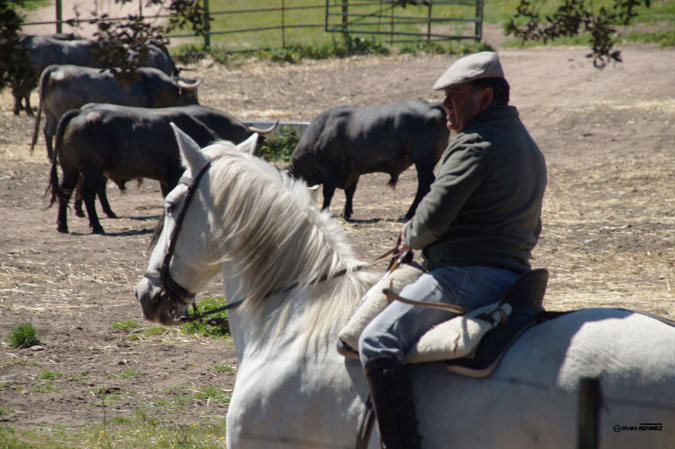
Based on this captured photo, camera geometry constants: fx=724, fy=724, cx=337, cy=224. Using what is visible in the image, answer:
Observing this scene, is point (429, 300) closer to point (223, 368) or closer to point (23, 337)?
point (223, 368)

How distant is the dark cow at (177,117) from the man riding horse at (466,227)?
A: 8860mm

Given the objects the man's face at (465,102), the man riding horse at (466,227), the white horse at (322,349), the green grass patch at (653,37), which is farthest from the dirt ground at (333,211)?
the man's face at (465,102)

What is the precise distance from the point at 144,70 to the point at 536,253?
1044 centimetres

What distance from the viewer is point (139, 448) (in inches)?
164

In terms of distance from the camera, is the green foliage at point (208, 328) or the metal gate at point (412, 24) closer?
the green foliage at point (208, 328)

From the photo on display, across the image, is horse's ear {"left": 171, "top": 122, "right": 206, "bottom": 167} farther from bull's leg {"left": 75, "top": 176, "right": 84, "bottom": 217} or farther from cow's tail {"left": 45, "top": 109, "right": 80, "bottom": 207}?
bull's leg {"left": 75, "top": 176, "right": 84, "bottom": 217}

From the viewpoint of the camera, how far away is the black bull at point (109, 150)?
34.2 ft

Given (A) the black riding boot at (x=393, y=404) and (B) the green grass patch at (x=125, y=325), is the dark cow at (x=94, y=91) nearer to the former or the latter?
(B) the green grass patch at (x=125, y=325)

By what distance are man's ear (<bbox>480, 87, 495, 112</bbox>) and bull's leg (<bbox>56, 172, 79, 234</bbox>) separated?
855 centimetres

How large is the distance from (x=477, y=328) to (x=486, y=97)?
0.88m

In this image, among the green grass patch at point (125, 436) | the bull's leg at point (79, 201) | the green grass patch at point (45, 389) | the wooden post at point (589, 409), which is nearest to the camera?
the wooden post at point (589, 409)

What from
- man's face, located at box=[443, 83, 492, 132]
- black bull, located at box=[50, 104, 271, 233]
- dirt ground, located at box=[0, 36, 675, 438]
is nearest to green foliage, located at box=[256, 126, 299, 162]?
dirt ground, located at box=[0, 36, 675, 438]

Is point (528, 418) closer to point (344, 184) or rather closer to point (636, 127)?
point (344, 184)

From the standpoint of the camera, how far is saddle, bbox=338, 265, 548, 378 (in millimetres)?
2523
